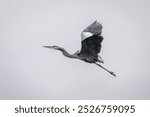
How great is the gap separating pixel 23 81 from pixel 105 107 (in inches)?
413

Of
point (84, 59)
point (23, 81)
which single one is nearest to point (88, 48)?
point (84, 59)

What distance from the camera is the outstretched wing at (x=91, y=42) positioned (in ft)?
139

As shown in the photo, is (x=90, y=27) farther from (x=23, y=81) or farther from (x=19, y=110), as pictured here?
(x=23, y=81)

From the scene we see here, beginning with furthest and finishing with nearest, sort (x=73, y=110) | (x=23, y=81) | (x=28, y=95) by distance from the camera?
(x=23, y=81), (x=28, y=95), (x=73, y=110)

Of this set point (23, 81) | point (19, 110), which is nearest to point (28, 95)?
point (19, 110)

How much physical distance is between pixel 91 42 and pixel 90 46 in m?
0.13

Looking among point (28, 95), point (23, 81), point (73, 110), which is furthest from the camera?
point (23, 81)

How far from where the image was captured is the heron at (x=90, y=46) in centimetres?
4225

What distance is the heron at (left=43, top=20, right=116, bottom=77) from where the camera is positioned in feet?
139

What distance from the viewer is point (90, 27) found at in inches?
1688

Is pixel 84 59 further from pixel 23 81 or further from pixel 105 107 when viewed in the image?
pixel 23 81

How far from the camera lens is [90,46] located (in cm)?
4241

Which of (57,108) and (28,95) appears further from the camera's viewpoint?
(28,95)

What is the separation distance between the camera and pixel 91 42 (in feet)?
139
